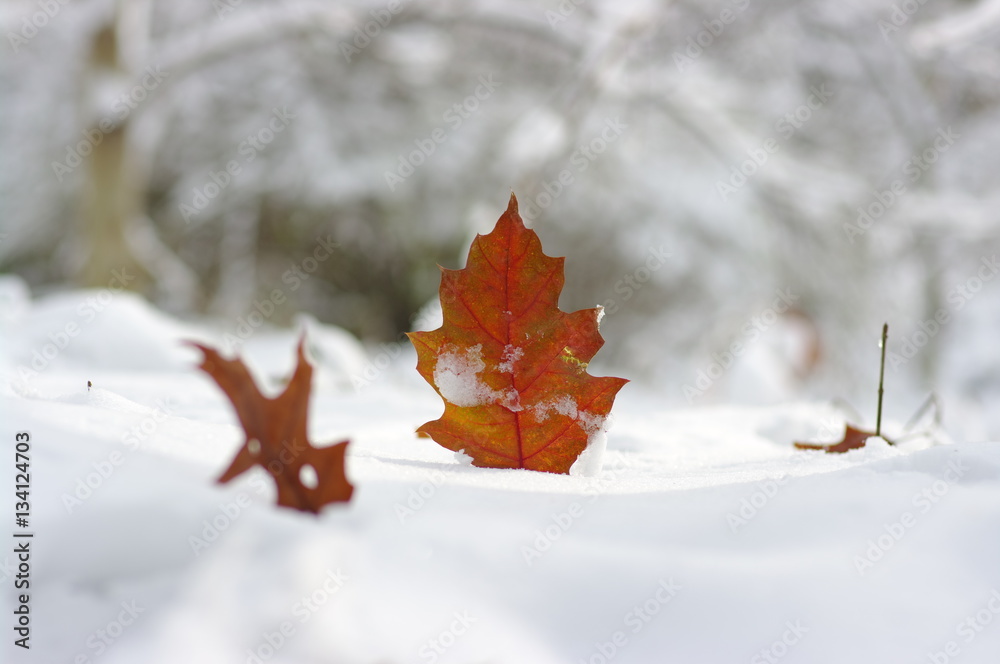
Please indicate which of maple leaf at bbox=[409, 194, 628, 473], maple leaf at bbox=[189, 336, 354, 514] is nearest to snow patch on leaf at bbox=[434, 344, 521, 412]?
maple leaf at bbox=[409, 194, 628, 473]

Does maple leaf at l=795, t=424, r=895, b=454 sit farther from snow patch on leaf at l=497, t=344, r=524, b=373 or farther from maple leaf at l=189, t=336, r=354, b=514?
maple leaf at l=189, t=336, r=354, b=514

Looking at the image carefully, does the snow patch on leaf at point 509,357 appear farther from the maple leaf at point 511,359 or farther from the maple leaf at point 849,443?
the maple leaf at point 849,443

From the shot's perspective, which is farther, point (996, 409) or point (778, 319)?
point (778, 319)

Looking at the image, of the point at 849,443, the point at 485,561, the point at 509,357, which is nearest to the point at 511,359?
Result: the point at 509,357

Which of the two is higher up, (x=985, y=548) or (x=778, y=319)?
(x=985, y=548)

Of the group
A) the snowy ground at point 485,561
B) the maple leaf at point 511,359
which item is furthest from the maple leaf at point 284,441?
the maple leaf at point 511,359

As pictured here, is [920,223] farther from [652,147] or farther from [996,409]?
[652,147]

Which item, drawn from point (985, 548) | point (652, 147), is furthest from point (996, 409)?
point (985, 548)
